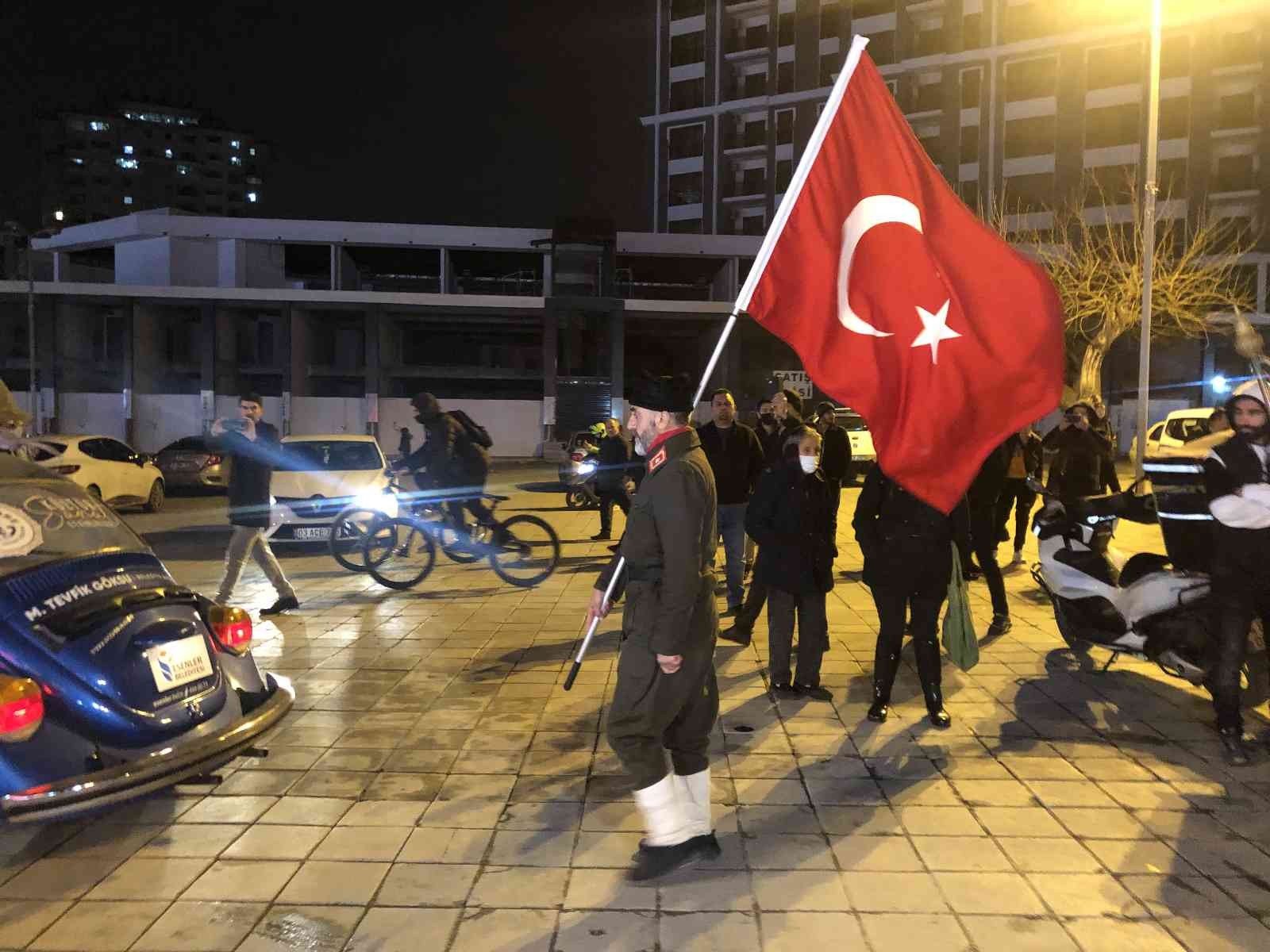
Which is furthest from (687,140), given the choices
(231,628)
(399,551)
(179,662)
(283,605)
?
(179,662)

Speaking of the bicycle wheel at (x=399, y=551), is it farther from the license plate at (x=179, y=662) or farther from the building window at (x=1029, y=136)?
the building window at (x=1029, y=136)

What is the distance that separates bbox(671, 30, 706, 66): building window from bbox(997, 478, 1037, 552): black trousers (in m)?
55.0

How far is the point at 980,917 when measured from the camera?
3465 mm

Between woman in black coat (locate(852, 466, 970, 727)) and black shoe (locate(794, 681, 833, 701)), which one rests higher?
woman in black coat (locate(852, 466, 970, 727))

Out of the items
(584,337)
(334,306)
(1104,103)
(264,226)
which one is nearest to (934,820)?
(584,337)

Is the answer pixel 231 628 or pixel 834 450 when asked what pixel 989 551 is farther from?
pixel 231 628

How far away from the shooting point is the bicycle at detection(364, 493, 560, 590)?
10.1m

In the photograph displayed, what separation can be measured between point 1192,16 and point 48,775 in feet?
184

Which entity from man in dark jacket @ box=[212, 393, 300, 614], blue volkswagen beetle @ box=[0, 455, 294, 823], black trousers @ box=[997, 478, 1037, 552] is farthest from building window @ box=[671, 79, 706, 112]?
blue volkswagen beetle @ box=[0, 455, 294, 823]

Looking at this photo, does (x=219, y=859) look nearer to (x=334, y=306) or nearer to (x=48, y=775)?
(x=48, y=775)

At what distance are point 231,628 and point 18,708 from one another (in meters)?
1.25

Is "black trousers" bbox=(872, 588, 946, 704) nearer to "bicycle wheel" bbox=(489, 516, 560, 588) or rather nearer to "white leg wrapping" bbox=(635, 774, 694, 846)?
"white leg wrapping" bbox=(635, 774, 694, 846)

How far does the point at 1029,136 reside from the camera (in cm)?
5072

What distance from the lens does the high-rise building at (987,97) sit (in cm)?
4678
